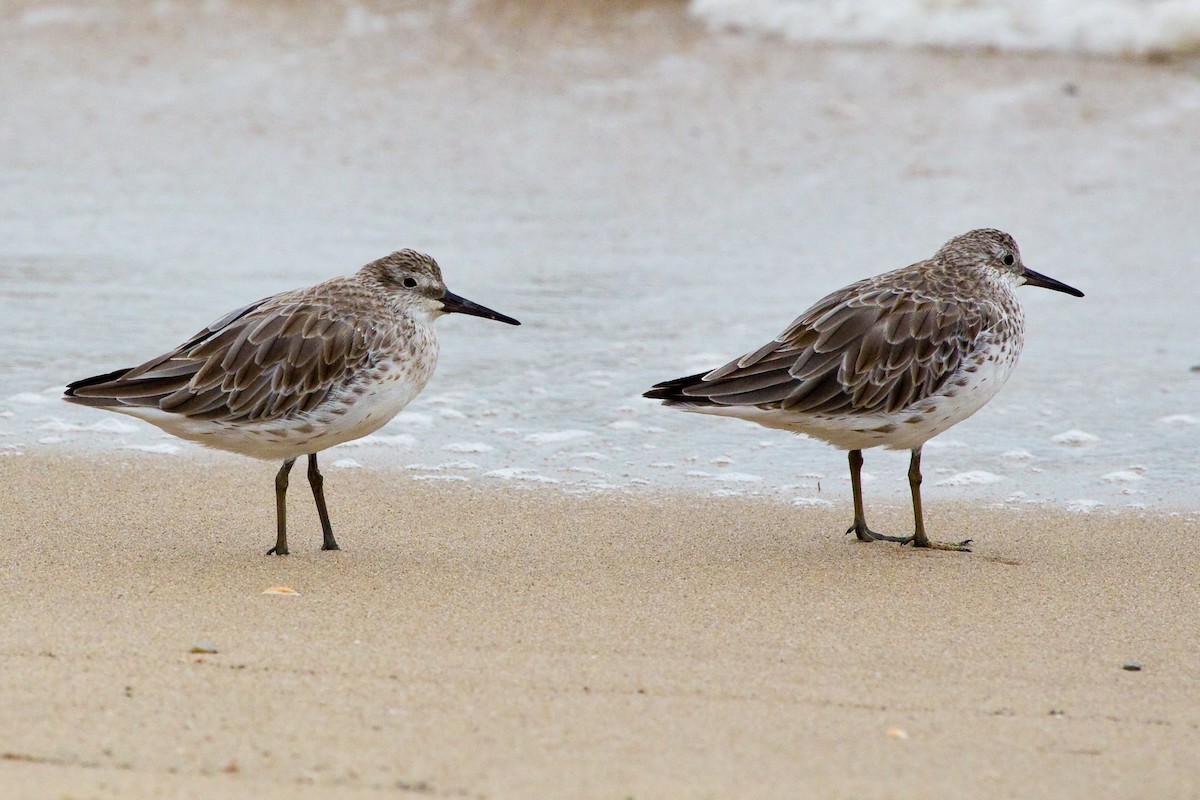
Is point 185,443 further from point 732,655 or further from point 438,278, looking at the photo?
point 732,655

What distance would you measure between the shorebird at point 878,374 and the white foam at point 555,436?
1172 millimetres

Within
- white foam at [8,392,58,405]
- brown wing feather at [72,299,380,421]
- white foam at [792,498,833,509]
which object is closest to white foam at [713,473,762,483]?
white foam at [792,498,833,509]

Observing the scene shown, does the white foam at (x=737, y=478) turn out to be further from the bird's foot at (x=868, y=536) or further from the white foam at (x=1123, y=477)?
the white foam at (x=1123, y=477)

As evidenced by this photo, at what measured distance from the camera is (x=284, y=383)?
18.9ft

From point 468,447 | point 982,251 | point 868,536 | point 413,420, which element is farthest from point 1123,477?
point 413,420

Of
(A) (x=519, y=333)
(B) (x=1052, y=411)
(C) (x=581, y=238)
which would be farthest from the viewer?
(C) (x=581, y=238)

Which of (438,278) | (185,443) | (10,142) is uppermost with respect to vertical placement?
(10,142)

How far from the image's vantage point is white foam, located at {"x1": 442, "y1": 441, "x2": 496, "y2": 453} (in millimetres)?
7105

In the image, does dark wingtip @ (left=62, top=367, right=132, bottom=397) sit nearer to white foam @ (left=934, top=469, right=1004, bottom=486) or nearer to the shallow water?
the shallow water

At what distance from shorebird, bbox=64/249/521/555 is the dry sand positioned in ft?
1.37

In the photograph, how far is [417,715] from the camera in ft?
13.3

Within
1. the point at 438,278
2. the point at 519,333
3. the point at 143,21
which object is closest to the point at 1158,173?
the point at 519,333

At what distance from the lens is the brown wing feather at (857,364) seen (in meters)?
6.13

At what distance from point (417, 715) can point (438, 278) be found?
2.59 meters
